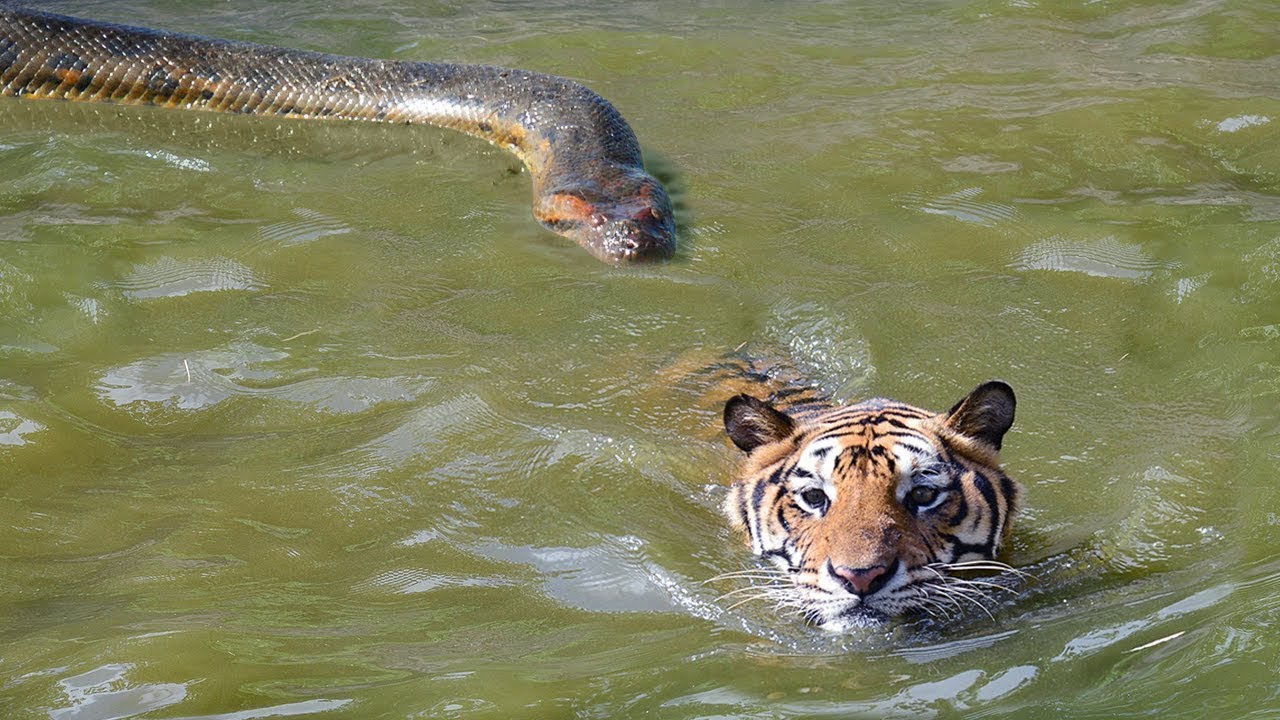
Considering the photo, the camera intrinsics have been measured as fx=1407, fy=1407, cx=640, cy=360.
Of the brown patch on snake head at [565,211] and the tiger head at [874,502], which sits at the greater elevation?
the brown patch on snake head at [565,211]

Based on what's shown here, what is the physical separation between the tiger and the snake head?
258cm

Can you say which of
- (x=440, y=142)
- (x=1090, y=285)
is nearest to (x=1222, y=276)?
(x=1090, y=285)

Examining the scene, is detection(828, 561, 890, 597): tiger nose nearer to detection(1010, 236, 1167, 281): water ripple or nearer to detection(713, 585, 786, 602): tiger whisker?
detection(713, 585, 786, 602): tiger whisker

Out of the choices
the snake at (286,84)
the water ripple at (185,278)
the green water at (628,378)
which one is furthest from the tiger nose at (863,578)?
the snake at (286,84)

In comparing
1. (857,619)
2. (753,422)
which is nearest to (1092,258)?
(753,422)

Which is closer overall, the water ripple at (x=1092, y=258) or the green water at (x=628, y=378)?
the green water at (x=628, y=378)

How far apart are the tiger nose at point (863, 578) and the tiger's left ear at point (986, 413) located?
0.67m

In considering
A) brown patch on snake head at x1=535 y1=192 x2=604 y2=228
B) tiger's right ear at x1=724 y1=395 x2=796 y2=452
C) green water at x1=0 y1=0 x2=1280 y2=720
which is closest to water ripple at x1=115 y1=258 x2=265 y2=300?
green water at x1=0 y1=0 x2=1280 y2=720

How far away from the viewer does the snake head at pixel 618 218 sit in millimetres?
7016

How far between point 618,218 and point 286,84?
3.45 m

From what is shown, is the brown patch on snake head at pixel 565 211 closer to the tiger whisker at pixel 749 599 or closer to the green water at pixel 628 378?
the green water at pixel 628 378

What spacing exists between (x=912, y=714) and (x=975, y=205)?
4553 mm

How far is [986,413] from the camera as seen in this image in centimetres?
424

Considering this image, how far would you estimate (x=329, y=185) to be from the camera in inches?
314
